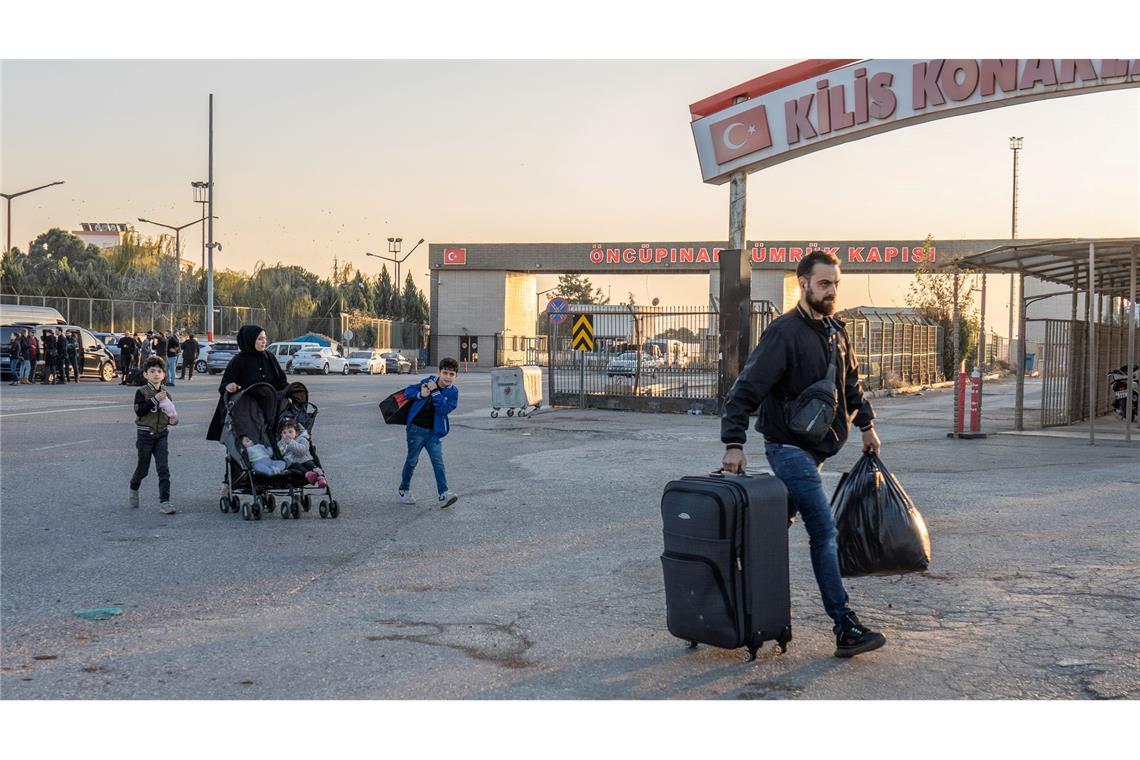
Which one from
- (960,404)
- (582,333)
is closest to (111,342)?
(582,333)

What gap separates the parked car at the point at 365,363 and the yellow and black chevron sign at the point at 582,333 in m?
31.1

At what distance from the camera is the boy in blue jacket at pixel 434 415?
35.0 feet

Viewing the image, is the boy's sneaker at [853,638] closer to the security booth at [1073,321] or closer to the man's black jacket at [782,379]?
the man's black jacket at [782,379]

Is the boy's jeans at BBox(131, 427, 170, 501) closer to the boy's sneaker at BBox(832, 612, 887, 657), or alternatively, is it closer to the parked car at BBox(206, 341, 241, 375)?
the boy's sneaker at BBox(832, 612, 887, 657)

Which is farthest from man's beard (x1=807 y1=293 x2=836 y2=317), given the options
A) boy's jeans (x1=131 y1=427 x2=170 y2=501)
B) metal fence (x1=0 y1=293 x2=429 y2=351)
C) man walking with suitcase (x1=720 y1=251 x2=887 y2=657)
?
metal fence (x1=0 y1=293 x2=429 y2=351)

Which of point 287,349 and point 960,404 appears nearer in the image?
point 960,404

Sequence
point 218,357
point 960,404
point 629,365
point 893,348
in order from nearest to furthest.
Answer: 1. point 960,404
2. point 629,365
3. point 893,348
4. point 218,357

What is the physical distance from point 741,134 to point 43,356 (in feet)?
70.8

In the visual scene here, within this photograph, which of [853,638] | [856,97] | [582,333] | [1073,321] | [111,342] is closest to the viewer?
[853,638]

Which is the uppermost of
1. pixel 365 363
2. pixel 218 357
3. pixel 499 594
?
pixel 218 357

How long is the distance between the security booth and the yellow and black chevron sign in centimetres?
768

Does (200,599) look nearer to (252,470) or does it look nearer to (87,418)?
(252,470)

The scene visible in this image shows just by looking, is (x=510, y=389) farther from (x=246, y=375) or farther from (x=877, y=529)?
(x=877, y=529)

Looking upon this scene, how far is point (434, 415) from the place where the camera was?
35.3 feet
